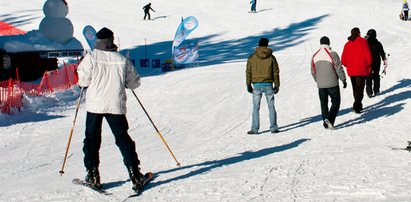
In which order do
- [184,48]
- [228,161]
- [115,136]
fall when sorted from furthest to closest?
[184,48] < [228,161] < [115,136]

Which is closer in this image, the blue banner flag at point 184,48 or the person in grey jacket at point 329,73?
the person in grey jacket at point 329,73

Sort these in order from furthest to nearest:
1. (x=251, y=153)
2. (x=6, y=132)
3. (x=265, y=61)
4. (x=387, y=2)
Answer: (x=387, y=2)
(x=6, y=132)
(x=265, y=61)
(x=251, y=153)

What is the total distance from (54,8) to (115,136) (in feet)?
61.6

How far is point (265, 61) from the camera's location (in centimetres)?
1078

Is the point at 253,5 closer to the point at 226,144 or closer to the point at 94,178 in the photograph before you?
the point at 226,144

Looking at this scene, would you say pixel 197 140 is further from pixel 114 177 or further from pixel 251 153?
pixel 114 177

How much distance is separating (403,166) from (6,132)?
7566 mm

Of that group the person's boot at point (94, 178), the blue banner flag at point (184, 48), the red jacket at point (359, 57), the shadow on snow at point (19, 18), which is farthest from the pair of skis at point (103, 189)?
the shadow on snow at point (19, 18)

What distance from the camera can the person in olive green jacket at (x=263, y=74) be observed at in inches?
424

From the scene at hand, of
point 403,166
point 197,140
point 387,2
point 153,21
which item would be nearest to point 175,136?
point 197,140

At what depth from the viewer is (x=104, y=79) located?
6.62 metres

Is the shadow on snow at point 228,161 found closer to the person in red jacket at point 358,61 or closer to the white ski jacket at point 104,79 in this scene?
the white ski jacket at point 104,79

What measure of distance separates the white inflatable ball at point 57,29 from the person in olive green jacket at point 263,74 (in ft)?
50.9

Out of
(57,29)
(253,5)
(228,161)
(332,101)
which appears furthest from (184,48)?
(228,161)
